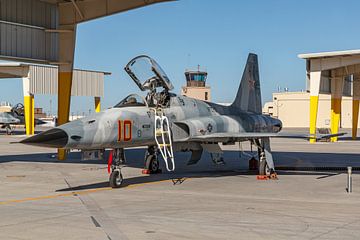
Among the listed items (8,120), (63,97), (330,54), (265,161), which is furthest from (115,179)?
(8,120)

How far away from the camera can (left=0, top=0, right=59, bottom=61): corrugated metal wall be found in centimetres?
1891

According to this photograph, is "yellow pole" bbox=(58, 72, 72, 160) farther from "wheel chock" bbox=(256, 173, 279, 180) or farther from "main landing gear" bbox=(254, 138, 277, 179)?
"wheel chock" bbox=(256, 173, 279, 180)

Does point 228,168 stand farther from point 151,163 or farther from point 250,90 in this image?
point 151,163

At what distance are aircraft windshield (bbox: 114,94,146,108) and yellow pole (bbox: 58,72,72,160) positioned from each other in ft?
27.7

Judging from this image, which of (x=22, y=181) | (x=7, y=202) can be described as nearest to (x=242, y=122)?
(x=22, y=181)

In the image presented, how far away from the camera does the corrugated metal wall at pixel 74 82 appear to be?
46.1 meters

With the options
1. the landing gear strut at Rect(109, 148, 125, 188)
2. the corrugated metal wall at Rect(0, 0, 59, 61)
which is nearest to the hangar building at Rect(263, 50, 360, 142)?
the corrugated metal wall at Rect(0, 0, 59, 61)

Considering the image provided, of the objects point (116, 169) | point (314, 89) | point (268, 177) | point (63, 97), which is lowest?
point (268, 177)

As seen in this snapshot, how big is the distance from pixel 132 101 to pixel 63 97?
8.90 m

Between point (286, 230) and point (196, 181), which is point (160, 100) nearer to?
point (196, 181)

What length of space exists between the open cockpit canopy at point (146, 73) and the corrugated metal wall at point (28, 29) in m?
6.84

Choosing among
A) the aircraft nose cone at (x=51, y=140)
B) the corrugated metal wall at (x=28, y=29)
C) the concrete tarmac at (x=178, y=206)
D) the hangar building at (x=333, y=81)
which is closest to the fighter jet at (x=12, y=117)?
the hangar building at (x=333, y=81)

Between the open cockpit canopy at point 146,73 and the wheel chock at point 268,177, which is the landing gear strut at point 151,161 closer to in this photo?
the open cockpit canopy at point 146,73

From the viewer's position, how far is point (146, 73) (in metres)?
14.7
